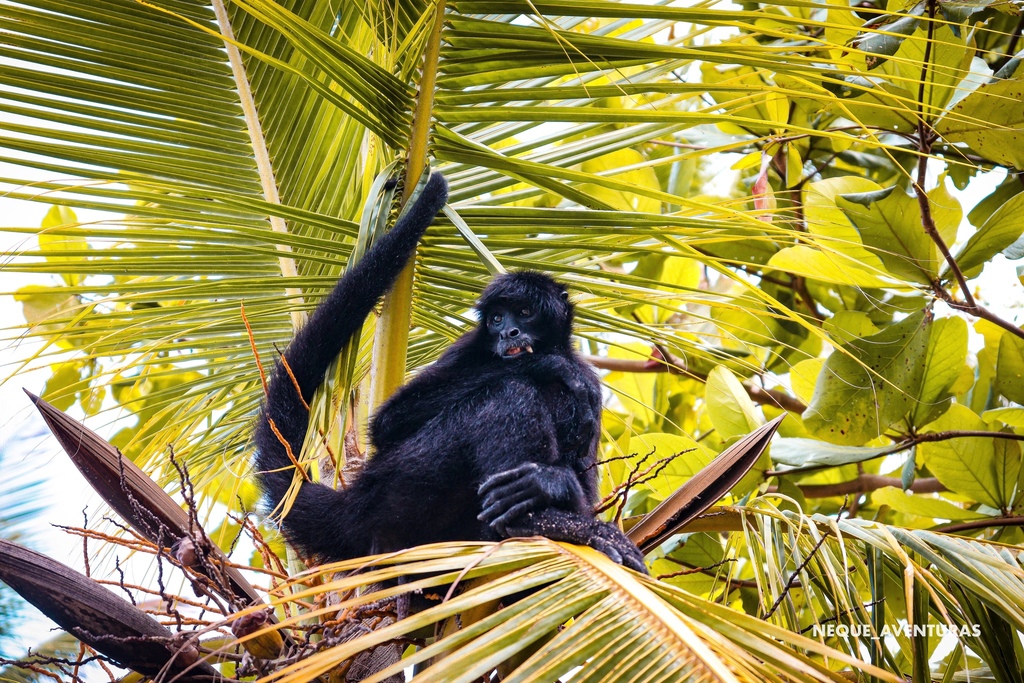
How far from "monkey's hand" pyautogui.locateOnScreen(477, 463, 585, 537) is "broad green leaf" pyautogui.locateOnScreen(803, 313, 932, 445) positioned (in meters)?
1.60

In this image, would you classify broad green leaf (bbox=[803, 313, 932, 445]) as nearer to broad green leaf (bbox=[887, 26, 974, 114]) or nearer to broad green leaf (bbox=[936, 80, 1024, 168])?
broad green leaf (bbox=[936, 80, 1024, 168])

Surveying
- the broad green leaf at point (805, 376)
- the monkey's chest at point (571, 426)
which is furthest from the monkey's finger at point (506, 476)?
the broad green leaf at point (805, 376)

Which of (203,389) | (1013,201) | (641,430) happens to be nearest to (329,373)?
(203,389)

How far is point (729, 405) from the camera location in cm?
376

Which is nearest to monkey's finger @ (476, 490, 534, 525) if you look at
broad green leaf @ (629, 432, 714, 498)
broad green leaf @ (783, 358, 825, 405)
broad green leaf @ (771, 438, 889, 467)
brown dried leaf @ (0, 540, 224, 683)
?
brown dried leaf @ (0, 540, 224, 683)

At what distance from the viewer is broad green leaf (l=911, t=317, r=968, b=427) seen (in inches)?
138

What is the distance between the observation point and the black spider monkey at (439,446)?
2498 millimetres

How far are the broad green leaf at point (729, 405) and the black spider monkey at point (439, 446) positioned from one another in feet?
2.76

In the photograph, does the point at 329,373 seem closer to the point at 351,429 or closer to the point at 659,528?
the point at 351,429

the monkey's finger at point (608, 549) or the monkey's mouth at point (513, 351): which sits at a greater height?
the monkey's mouth at point (513, 351)

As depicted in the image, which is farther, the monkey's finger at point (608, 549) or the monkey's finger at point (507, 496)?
the monkey's finger at point (507, 496)

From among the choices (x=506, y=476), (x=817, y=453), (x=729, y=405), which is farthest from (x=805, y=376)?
(x=506, y=476)

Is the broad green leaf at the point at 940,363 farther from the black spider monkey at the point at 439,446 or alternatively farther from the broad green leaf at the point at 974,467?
the black spider monkey at the point at 439,446

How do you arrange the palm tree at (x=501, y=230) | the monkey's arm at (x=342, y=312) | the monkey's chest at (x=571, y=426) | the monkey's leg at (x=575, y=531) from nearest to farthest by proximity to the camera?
the palm tree at (x=501, y=230), the monkey's leg at (x=575, y=531), the monkey's arm at (x=342, y=312), the monkey's chest at (x=571, y=426)
